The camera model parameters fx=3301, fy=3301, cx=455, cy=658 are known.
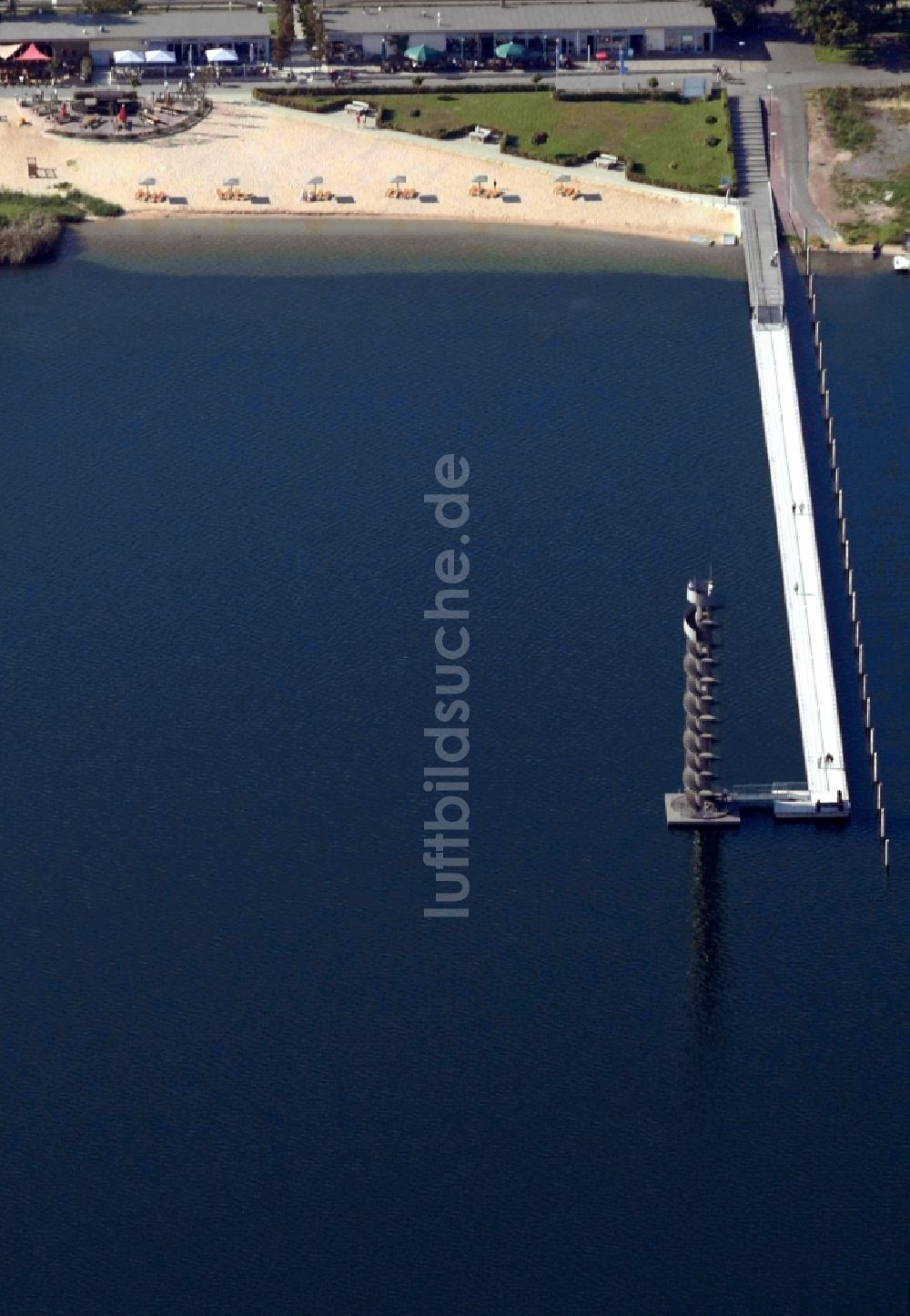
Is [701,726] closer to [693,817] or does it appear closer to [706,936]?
[693,817]

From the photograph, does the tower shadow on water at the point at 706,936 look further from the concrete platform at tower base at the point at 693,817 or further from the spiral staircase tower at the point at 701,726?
the spiral staircase tower at the point at 701,726

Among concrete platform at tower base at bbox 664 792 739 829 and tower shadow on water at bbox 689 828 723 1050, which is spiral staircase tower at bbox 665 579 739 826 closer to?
concrete platform at tower base at bbox 664 792 739 829

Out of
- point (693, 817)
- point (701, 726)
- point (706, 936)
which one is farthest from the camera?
point (693, 817)

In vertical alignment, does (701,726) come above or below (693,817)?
above

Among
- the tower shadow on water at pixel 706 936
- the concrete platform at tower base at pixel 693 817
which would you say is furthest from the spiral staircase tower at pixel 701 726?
the tower shadow on water at pixel 706 936

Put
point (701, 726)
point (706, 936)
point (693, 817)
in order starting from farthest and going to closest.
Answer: point (693, 817), point (701, 726), point (706, 936)

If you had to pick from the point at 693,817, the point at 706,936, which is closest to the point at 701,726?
the point at 693,817

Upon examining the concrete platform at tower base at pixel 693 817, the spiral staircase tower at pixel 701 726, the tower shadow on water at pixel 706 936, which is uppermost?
the spiral staircase tower at pixel 701 726

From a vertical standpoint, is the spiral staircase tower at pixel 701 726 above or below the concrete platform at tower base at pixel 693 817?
above

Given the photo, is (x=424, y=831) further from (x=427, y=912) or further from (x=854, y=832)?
(x=854, y=832)
